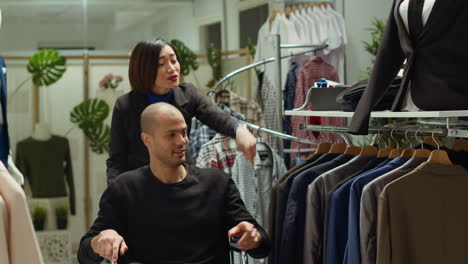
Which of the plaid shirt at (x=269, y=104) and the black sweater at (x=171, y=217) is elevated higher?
the plaid shirt at (x=269, y=104)

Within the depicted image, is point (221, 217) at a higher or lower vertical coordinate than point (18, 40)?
lower

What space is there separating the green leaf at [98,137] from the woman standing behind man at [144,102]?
9.72ft

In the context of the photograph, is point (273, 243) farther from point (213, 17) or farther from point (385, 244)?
point (213, 17)

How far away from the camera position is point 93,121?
654cm

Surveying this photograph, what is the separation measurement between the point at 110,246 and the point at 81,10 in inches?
172

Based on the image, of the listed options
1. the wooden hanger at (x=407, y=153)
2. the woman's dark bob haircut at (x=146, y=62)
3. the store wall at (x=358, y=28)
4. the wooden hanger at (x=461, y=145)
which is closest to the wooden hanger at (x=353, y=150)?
the wooden hanger at (x=407, y=153)

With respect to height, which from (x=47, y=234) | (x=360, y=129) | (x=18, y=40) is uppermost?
(x=18, y=40)

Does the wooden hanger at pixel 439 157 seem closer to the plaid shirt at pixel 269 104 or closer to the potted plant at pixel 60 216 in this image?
the plaid shirt at pixel 269 104

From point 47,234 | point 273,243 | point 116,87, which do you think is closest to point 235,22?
point 116,87

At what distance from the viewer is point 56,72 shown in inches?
256

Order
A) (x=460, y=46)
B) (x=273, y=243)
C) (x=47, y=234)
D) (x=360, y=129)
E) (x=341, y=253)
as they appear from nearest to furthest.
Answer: (x=460, y=46), (x=360, y=129), (x=341, y=253), (x=273, y=243), (x=47, y=234)

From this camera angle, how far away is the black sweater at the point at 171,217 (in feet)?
9.87

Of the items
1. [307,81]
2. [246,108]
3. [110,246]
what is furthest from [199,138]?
[110,246]

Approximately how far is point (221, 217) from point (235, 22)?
160 inches
